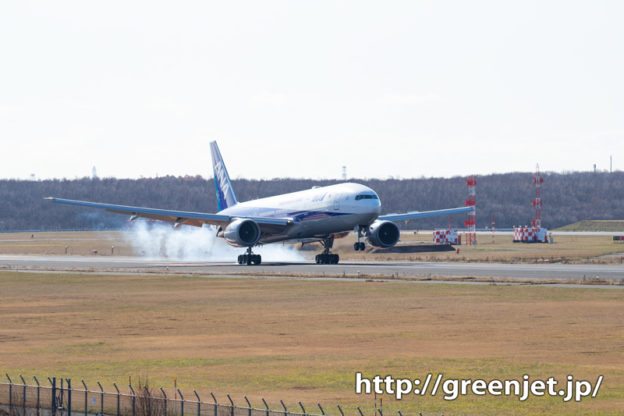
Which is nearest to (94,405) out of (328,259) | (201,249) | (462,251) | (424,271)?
(424,271)

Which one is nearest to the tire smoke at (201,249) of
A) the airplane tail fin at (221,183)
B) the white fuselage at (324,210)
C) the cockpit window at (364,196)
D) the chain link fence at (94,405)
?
the airplane tail fin at (221,183)

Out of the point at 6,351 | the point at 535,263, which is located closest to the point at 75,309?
the point at 6,351

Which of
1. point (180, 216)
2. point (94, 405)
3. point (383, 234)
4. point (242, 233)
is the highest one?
point (180, 216)

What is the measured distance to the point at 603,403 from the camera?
26.5 m

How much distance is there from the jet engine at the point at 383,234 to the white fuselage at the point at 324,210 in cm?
305

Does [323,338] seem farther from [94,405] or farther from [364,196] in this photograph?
[364,196]

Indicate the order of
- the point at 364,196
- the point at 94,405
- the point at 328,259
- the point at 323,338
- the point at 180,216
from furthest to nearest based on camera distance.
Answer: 1. the point at 328,259
2. the point at 180,216
3. the point at 364,196
4. the point at 323,338
5. the point at 94,405

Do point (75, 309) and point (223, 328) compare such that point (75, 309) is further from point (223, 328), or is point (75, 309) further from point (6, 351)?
point (6, 351)

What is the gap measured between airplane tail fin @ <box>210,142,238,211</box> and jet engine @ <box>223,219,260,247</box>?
42.7 ft

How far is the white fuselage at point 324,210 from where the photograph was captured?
279 feet

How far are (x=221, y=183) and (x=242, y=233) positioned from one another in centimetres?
1695

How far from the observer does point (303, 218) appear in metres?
88.0

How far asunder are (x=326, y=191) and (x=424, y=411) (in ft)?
202

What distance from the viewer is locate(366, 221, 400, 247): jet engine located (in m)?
89.2
